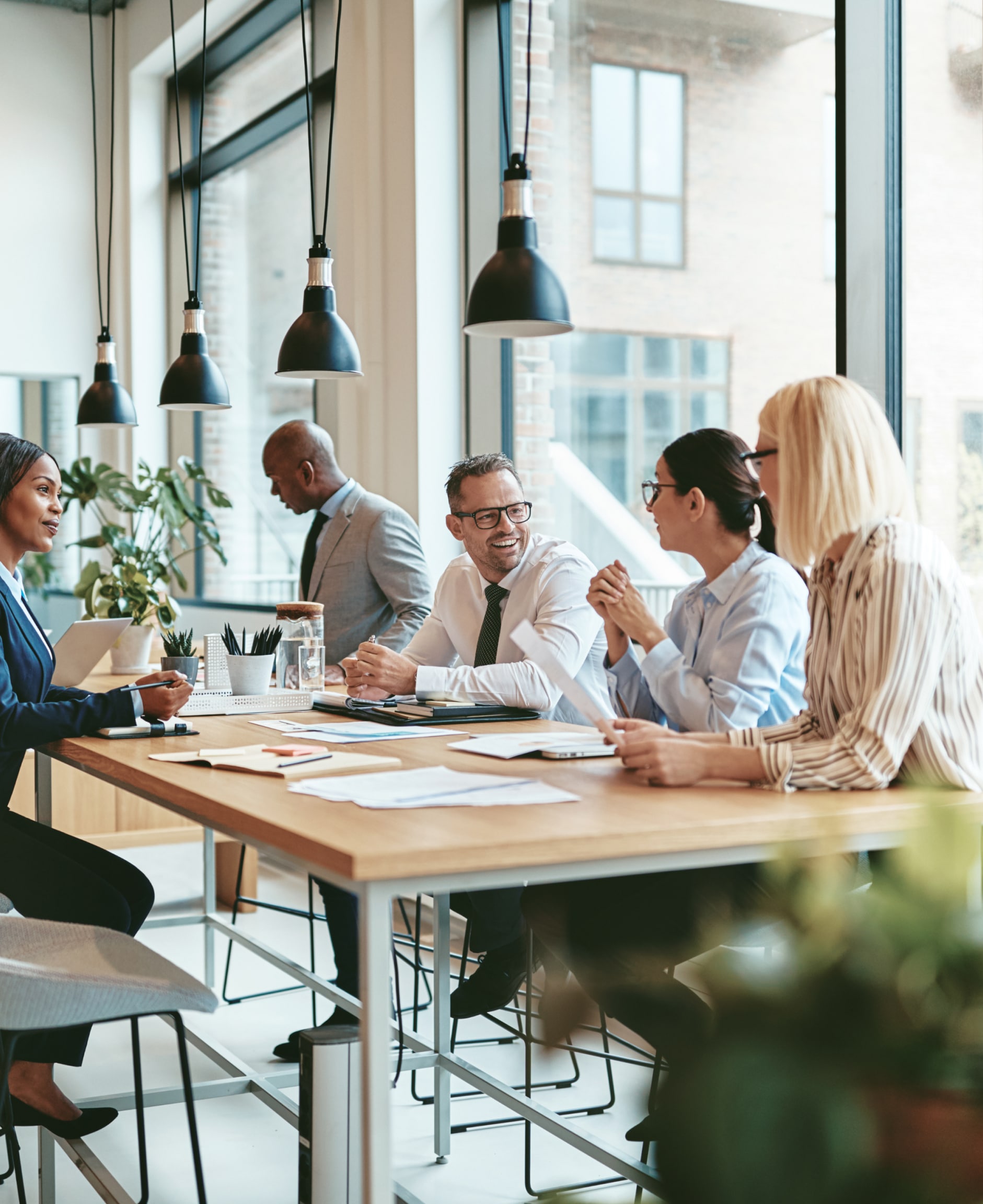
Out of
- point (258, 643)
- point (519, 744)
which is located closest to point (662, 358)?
point (258, 643)

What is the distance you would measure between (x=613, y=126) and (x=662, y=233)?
0.47 metres

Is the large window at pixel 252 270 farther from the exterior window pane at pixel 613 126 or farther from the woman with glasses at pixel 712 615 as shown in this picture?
the woman with glasses at pixel 712 615

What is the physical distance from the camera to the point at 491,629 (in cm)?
321

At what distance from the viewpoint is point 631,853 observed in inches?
58.8

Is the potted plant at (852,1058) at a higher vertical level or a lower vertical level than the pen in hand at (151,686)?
higher

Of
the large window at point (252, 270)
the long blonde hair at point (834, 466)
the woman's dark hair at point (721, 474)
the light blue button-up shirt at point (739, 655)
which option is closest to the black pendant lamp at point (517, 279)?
the woman's dark hair at point (721, 474)

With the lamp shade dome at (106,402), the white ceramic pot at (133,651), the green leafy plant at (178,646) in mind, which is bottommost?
the white ceramic pot at (133,651)

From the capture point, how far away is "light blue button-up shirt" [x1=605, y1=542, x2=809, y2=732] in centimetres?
232

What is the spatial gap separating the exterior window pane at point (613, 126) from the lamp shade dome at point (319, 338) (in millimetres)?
1370

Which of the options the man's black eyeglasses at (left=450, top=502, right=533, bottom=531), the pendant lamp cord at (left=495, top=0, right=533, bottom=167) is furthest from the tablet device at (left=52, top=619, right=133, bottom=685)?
the pendant lamp cord at (left=495, top=0, right=533, bottom=167)

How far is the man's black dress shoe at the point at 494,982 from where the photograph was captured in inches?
120

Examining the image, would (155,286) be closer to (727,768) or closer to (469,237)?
(469,237)

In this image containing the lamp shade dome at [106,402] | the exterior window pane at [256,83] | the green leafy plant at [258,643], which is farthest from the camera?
the exterior window pane at [256,83]

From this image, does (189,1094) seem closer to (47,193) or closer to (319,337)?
(319,337)
